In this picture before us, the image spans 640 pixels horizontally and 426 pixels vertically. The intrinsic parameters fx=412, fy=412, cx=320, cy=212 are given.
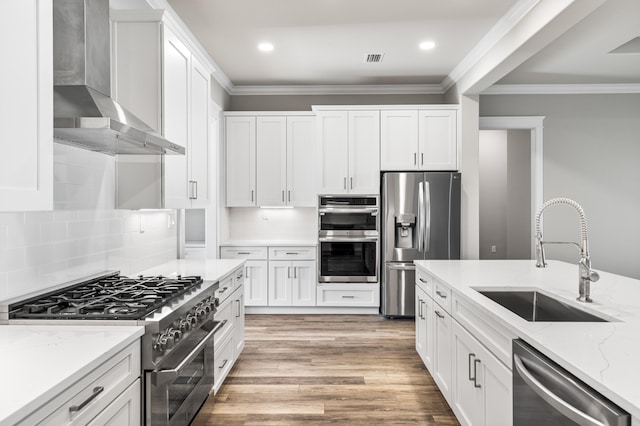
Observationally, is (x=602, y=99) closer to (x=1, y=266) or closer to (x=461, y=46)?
(x=461, y=46)

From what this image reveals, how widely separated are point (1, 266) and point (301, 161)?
3710 mm

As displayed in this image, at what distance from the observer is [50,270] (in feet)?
6.70

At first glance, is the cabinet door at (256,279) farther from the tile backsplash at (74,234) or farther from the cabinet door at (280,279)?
the tile backsplash at (74,234)

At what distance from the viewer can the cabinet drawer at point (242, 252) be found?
4984 mm

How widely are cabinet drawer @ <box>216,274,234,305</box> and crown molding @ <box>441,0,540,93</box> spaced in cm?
303

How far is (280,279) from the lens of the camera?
499cm

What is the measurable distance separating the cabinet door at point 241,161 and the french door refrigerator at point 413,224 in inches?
65.1

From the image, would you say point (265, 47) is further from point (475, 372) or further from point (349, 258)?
point (475, 372)

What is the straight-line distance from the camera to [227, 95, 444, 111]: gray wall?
5.46 m

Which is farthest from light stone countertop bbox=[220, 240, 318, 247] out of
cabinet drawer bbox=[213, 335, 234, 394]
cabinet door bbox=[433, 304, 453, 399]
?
cabinet door bbox=[433, 304, 453, 399]

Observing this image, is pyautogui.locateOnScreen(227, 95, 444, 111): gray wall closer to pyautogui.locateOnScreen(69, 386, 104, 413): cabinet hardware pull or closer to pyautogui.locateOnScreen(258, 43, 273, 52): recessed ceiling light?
pyautogui.locateOnScreen(258, 43, 273, 52): recessed ceiling light

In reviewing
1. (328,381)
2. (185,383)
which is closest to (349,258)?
(328,381)

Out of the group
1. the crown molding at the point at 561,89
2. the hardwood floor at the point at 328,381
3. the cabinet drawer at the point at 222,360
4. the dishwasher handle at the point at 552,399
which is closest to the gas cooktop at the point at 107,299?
the cabinet drawer at the point at 222,360

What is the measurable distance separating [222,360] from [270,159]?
284cm
